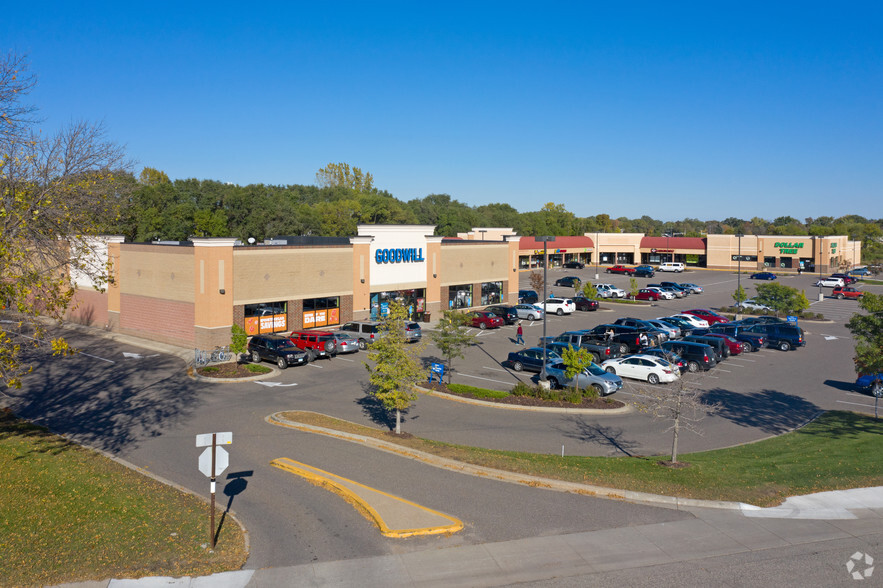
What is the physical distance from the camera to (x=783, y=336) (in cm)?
4044

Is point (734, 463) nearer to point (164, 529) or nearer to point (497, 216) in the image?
point (164, 529)

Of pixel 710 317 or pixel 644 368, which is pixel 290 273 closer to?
pixel 644 368

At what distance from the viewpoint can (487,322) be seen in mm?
46938

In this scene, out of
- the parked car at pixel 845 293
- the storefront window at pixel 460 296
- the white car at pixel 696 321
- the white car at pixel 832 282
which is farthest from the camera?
the white car at pixel 832 282

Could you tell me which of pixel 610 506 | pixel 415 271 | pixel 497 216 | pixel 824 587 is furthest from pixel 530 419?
pixel 497 216

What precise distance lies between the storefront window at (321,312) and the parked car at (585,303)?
78.7 ft

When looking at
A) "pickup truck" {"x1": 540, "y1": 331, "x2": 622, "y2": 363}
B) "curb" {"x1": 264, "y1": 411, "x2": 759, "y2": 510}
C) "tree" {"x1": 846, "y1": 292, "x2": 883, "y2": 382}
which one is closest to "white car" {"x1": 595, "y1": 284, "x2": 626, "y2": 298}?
"pickup truck" {"x1": 540, "y1": 331, "x2": 622, "y2": 363}

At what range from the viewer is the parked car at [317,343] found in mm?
35562

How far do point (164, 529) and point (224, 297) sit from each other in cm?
2549

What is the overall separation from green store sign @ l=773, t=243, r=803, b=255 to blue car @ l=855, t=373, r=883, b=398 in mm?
75785

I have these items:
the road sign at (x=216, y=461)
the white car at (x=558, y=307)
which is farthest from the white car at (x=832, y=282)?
the road sign at (x=216, y=461)

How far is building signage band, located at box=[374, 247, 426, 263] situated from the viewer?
47344mm

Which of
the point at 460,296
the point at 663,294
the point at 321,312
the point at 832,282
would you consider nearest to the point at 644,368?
the point at 321,312

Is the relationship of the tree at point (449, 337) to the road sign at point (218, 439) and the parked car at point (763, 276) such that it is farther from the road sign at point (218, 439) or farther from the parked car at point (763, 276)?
the parked car at point (763, 276)
